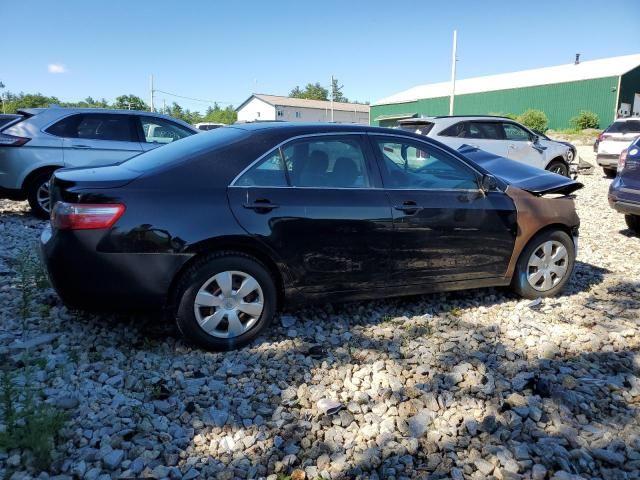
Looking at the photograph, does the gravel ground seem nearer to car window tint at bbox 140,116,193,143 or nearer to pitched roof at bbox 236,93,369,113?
car window tint at bbox 140,116,193,143

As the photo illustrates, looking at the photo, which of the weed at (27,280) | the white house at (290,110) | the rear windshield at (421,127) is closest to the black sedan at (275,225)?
the weed at (27,280)

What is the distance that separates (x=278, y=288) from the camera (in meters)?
3.80

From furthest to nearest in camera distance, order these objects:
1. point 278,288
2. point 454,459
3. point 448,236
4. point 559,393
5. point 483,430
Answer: point 448,236 → point 278,288 → point 559,393 → point 483,430 → point 454,459

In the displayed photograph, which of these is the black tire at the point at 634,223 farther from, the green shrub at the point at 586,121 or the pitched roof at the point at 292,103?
the pitched roof at the point at 292,103

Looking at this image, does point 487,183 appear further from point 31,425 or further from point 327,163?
point 31,425

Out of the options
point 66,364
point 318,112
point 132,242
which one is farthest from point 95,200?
point 318,112

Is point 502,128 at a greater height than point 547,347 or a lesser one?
greater

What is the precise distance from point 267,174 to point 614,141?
14.8m

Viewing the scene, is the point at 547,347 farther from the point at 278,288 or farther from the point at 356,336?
the point at 278,288

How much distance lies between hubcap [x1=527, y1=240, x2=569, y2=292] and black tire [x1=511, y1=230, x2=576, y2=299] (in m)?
0.03

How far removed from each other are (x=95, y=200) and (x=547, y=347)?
3.38 meters

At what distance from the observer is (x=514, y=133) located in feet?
39.5

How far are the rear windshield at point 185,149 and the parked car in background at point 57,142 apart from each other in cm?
400

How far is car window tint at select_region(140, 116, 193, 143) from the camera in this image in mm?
8211
